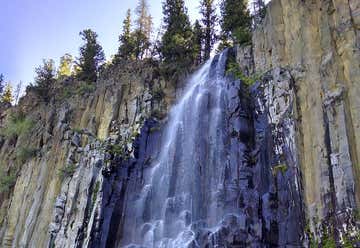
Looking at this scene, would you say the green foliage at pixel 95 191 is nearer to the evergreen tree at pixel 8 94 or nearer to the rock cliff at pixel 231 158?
the rock cliff at pixel 231 158

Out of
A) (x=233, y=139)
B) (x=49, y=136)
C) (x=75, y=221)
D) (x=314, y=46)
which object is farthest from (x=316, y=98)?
(x=49, y=136)

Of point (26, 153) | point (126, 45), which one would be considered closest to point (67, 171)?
point (26, 153)

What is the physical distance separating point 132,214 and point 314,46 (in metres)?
12.3

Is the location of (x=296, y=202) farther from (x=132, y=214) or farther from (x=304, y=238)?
(x=132, y=214)

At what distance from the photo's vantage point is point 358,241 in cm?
1533

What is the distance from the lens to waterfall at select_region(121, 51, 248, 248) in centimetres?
1987

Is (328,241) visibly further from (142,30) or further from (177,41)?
(142,30)

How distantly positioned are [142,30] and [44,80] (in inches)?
414

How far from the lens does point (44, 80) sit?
132ft

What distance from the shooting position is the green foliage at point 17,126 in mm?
36088

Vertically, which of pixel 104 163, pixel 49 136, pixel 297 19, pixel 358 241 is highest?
pixel 297 19

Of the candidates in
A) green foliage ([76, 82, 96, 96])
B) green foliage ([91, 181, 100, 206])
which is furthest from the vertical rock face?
green foliage ([76, 82, 96, 96])

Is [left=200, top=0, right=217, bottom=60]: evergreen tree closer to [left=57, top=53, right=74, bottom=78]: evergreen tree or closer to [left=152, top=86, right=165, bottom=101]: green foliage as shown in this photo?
[left=152, top=86, right=165, bottom=101]: green foliage

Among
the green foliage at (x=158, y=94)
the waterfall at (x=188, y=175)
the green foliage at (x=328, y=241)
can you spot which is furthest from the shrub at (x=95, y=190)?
the green foliage at (x=328, y=241)
